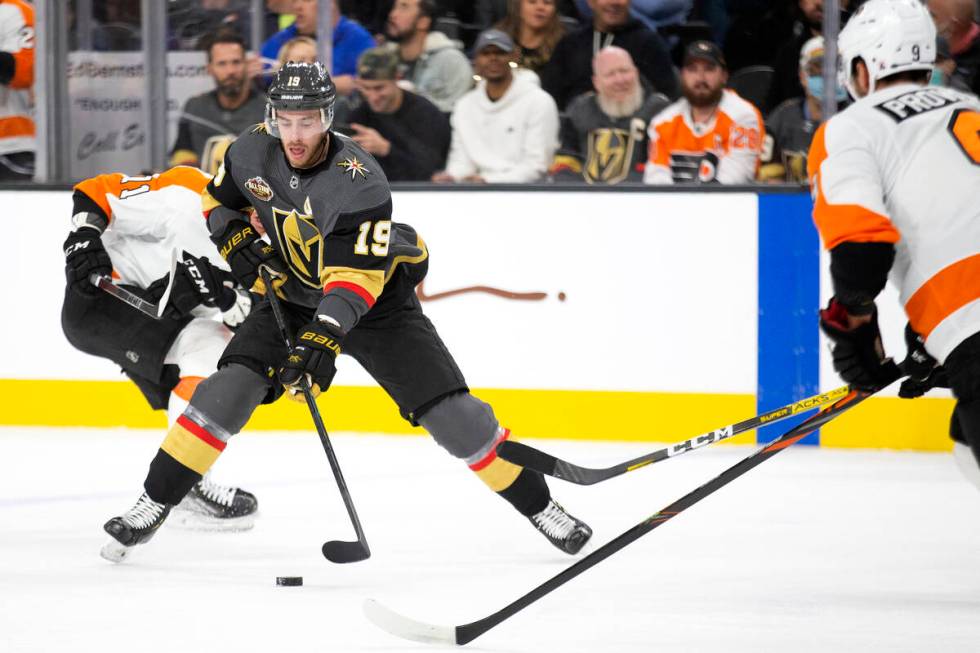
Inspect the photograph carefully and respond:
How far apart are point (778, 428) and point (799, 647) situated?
251 cm

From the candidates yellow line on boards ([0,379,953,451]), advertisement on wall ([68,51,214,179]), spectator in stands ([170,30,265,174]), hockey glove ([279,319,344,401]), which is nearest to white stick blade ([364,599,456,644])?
hockey glove ([279,319,344,401])

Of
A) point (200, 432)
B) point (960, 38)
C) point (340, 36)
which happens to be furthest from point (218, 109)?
point (200, 432)

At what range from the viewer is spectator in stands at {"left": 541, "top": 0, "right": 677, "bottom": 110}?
5.20 m

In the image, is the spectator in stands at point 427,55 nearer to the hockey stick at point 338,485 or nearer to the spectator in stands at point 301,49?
the spectator in stands at point 301,49

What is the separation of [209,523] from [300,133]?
1.14 meters

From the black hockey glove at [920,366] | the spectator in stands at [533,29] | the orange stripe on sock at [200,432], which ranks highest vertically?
the spectator in stands at [533,29]

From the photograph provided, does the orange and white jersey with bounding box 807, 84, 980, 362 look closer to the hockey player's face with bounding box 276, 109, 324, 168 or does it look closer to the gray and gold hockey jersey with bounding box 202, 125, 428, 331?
the gray and gold hockey jersey with bounding box 202, 125, 428, 331

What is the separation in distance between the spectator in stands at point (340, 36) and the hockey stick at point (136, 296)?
1929 millimetres

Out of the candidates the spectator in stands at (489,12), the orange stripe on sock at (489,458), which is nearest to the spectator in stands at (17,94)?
the spectator in stands at (489,12)

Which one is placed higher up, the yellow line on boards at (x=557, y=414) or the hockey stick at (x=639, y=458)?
the hockey stick at (x=639, y=458)

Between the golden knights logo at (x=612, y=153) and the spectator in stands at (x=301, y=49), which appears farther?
the spectator in stands at (x=301, y=49)

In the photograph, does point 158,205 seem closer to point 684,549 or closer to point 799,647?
point 684,549

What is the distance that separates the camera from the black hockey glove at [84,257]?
3.60 metres

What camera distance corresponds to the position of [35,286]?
545cm
